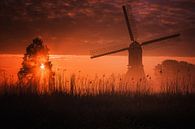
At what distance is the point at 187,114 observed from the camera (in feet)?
54.7

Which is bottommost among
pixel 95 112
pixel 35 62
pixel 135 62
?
pixel 95 112

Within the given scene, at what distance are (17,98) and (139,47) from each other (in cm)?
2604

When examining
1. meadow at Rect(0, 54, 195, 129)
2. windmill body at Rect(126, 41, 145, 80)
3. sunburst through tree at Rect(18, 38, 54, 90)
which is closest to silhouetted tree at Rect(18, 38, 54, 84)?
sunburst through tree at Rect(18, 38, 54, 90)

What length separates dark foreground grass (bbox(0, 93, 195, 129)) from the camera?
15.2 meters

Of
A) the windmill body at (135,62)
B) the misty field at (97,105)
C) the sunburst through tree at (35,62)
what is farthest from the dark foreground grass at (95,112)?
the sunburst through tree at (35,62)

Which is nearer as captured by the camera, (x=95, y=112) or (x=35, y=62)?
(x=95, y=112)

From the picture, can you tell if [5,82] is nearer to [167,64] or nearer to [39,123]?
[39,123]

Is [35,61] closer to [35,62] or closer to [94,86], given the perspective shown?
[35,62]

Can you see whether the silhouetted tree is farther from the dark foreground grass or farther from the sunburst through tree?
the dark foreground grass

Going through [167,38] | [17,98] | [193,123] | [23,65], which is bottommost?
[193,123]

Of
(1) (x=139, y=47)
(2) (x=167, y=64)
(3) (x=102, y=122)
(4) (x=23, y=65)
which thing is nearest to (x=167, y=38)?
(1) (x=139, y=47)

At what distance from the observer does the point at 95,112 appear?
16953mm

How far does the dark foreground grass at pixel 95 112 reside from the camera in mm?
15180

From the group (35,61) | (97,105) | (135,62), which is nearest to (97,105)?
(97,105)
